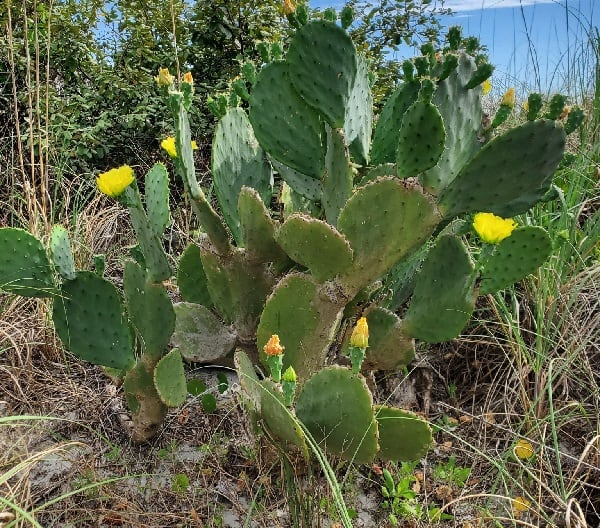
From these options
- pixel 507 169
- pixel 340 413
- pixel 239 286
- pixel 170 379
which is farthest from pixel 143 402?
pixel 507 169

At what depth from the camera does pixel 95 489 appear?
1683mm

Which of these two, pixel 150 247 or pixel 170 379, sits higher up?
pixel 150 247

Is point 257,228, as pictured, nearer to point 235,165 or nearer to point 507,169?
point 235,165

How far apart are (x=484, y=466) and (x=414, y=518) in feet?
1.30

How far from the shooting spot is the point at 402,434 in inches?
61.4

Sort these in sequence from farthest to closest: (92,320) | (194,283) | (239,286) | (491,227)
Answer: (194,283) → (239,286) → (92,320) → (491,227)

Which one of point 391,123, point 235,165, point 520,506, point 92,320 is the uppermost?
point 391,123

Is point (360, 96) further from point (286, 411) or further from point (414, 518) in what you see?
point (414, 518)

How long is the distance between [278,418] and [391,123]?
2.85 ft

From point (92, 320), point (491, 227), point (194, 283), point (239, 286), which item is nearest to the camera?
point (491, 227)

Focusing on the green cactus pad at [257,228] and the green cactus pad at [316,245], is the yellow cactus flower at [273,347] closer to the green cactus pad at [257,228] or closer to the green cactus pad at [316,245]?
the green cactus pad at [316,245]

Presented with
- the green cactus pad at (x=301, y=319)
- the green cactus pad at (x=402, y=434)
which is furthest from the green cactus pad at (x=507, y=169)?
the green cactus pad at (x=402, y=434)

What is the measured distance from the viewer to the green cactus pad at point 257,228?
1636 millimetres

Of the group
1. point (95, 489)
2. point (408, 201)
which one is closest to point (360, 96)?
point (408, 201)
